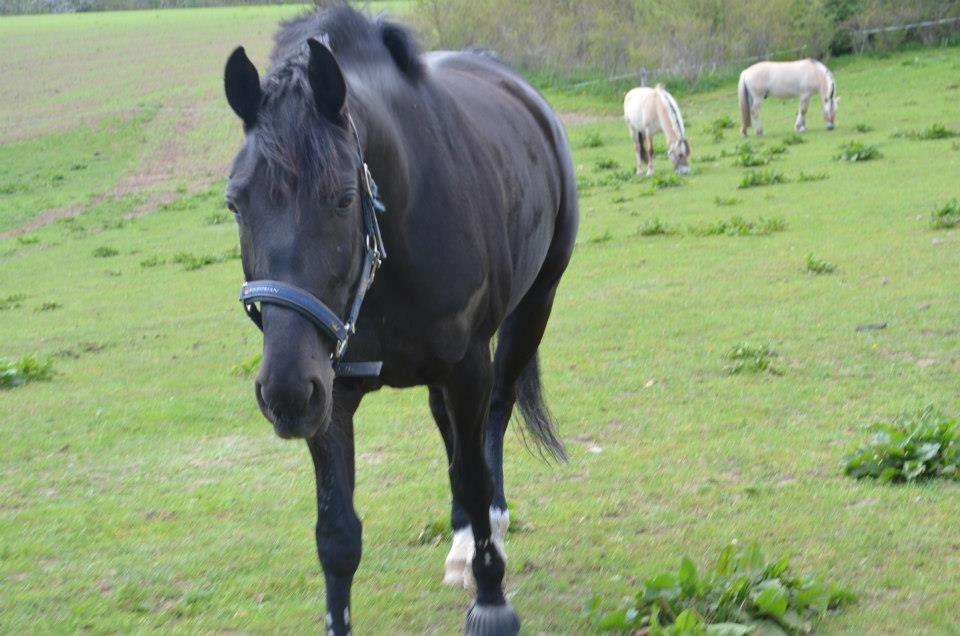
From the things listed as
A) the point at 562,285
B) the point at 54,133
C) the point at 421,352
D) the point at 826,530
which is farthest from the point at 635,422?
the point at 54,133

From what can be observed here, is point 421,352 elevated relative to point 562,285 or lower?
elevated

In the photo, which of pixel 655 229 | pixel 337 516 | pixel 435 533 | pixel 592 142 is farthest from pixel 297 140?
pixel 592 142

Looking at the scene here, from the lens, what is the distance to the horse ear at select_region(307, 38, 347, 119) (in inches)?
104

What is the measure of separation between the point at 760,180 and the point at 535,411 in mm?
10076

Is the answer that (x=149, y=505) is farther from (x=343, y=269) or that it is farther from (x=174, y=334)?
(x=174, y=334)

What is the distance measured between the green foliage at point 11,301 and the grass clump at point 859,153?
34.8 ft

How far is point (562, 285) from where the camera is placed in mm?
10070

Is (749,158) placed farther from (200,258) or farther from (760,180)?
(200,258)

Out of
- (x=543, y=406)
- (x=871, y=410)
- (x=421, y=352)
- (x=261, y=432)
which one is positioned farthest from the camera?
(x=261, y=432)

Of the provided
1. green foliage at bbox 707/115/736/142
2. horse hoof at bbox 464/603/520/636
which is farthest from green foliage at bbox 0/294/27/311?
green foliage at bbox 707/115/736/142

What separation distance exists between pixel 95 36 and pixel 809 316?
5084 centimetres

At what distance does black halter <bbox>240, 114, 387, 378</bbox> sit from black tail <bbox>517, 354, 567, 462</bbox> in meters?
1.99

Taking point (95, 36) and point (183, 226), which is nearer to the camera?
point (183, 226)

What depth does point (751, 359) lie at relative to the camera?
6680 millimetres
